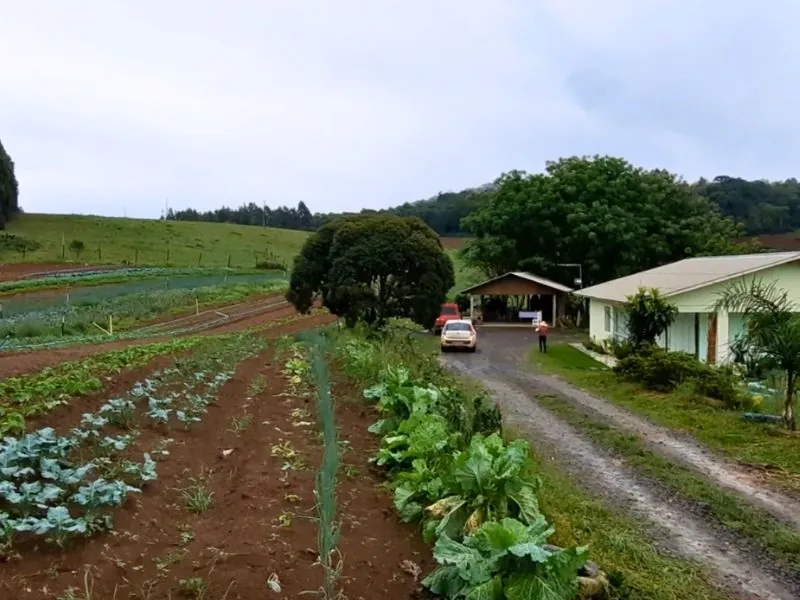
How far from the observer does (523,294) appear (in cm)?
4312

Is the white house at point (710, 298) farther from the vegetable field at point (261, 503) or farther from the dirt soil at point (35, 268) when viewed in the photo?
the dirt soil at point (35, 268)

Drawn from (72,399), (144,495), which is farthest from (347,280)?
(144,495)

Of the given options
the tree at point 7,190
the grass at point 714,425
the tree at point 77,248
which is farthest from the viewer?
the tree at point 7,190

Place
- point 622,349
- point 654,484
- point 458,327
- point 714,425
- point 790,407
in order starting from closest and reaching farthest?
1. point 654,484
2. point 790,407
3. point 714,425
4. point 622,349
5. point 458,327

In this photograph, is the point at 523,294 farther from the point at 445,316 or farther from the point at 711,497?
the point at 711,497

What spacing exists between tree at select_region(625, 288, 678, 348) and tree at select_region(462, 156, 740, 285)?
2031 cm

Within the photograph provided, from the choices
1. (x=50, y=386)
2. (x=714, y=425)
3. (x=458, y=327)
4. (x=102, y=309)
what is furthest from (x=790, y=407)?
(x=102, y=309)

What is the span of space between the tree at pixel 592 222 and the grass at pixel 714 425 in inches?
881

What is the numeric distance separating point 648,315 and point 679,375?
4630mm

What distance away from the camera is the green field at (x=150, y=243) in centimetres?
5525

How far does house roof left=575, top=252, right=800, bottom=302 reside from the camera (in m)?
23.3

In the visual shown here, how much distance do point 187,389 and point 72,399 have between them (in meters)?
2.38

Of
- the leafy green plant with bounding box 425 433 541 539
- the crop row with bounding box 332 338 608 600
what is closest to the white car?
the crop row with bounding box 332 338 608 600

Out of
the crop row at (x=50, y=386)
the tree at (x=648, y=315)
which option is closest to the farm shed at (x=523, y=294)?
the tree at (x=648, y=315)
